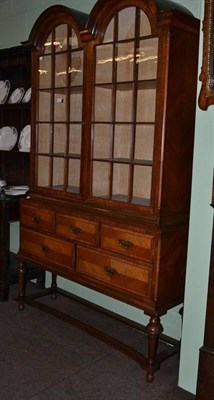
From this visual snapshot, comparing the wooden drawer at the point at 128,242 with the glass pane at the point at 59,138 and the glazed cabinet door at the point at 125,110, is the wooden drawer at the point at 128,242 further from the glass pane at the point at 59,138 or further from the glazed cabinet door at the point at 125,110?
the glass pane at the point at 59,138

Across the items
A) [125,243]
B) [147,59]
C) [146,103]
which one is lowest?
[125,243]

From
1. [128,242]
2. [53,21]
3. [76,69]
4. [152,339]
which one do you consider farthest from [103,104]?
[152,339]

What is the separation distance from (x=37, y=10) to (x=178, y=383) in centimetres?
312

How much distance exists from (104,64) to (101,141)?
0.47m

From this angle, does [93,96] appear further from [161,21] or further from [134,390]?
[134,390]

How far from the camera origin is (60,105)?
290 cm

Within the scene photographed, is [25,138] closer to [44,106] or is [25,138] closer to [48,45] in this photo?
[44,106]

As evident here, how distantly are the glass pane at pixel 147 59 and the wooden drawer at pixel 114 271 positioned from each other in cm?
107

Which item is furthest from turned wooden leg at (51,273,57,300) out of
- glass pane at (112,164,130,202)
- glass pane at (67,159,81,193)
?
glass pane at (112,164,130,202)

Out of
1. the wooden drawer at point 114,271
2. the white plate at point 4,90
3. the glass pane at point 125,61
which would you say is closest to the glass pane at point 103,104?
the glass pane at point 125,61

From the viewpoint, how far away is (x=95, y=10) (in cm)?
244

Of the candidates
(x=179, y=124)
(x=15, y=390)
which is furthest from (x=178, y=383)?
(x=179, y=124)

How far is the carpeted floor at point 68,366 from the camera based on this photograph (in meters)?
2.25

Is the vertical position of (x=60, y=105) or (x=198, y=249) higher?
(x=60, y=105)
